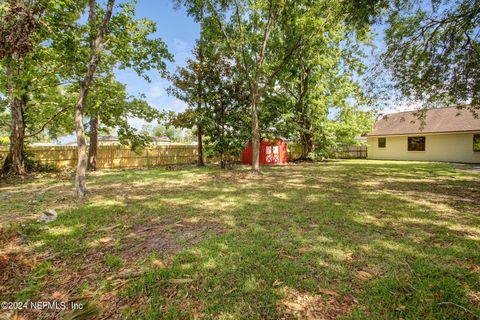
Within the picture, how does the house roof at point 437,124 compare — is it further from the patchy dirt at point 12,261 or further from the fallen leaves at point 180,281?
the patchy dirt at point 12,261

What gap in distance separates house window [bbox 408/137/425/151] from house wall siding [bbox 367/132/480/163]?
28cm

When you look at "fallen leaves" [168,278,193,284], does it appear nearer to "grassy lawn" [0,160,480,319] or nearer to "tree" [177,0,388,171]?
"grassy lawn" [0,160,480,319]

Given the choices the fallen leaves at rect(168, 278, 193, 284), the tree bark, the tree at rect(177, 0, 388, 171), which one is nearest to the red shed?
the tree at rect(177, 0, 388, 171)

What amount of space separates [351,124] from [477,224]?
1580cm

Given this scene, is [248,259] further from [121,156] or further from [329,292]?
[121,156]

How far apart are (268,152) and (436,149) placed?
45.7 feet

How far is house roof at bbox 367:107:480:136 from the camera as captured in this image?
16.9 m

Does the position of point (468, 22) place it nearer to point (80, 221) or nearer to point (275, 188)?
point (275, 188)

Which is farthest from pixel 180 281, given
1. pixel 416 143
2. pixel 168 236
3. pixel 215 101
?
pixel 416 143

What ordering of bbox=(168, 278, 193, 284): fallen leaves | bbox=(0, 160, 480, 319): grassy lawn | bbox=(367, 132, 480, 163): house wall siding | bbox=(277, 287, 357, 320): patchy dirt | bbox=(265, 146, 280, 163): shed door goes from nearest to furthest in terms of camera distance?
bbox=(277, 287, 357, 320): patchy dirt, bbox=(0, 160, 480, 319): grassy lawn, bbox=(168, 278, 193, 284): fallen leaves, bbox=(367, 132, 480, 163): house wall siding, bbox=(265, 146, 280, 163): shed door

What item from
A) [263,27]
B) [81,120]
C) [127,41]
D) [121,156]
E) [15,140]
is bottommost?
[121,156]

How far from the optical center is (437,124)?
18859 mm

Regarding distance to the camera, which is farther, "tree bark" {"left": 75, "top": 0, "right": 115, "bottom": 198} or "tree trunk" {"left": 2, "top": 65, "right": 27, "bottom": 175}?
"tree trunk" {"left": 2, "top": 65, "right": 27, "bottom": 175}

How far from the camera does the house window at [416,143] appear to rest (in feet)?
63.9
